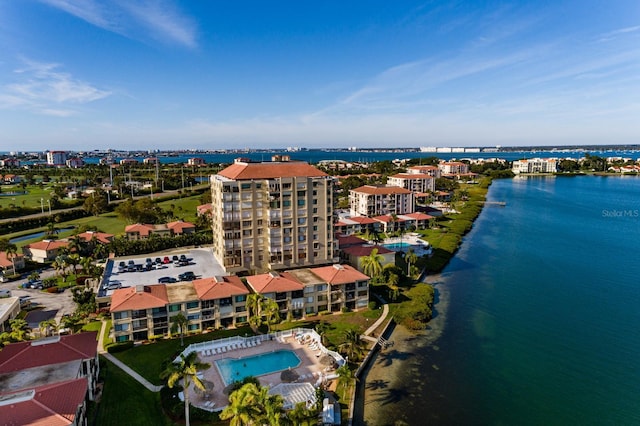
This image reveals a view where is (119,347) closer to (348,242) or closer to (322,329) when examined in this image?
(322,329)

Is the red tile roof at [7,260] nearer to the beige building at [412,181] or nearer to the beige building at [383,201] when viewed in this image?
the beige building at [383,201]

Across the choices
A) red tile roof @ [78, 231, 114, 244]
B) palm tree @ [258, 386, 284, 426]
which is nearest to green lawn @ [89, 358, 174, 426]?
palm tree @ [258, 386, 284, 426]

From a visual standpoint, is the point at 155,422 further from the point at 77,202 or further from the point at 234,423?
the point at 77,202

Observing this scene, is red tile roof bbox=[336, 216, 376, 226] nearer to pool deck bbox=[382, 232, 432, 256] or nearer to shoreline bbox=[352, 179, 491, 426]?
pool deck bbox=[382, 232, 432, 256]

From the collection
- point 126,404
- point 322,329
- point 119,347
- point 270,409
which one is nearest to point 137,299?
point 119,347

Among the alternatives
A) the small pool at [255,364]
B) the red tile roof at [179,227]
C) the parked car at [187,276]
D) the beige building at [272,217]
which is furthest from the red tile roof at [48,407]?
the red tile roof at [179,227]

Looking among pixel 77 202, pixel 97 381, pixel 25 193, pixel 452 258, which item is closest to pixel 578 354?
pixel 452 258
